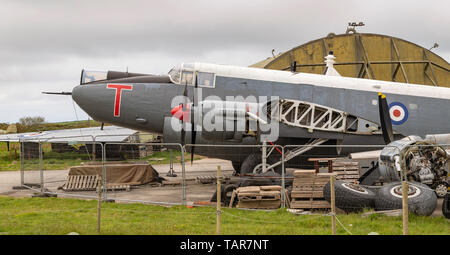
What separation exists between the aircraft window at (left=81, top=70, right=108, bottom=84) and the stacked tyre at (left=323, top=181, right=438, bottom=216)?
9.67 m

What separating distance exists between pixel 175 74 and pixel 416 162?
878 cm

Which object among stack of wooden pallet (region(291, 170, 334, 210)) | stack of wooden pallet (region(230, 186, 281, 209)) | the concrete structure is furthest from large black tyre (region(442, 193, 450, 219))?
the concrete structure

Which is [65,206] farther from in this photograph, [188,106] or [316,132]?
[316,132]

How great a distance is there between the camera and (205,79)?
1666 centimetres

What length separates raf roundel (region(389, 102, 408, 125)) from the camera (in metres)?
17.5

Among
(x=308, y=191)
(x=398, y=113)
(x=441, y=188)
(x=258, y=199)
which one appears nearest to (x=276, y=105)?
(x=308, y=191)

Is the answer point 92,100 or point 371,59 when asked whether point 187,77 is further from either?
point 371,59

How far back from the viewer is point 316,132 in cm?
1645

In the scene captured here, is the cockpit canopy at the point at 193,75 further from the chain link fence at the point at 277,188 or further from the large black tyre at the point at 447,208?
the large black tyre at the point at 447,208

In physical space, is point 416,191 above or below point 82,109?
below

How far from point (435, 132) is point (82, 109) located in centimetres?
1355

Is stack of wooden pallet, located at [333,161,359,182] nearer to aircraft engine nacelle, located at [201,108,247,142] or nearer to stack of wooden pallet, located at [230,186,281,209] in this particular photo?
stack of wooden pallet, located at [230,186,281,209]

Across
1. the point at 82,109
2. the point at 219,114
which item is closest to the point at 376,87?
the point at 219,114

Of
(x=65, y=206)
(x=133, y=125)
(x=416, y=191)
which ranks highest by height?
(x=133, y=125)
